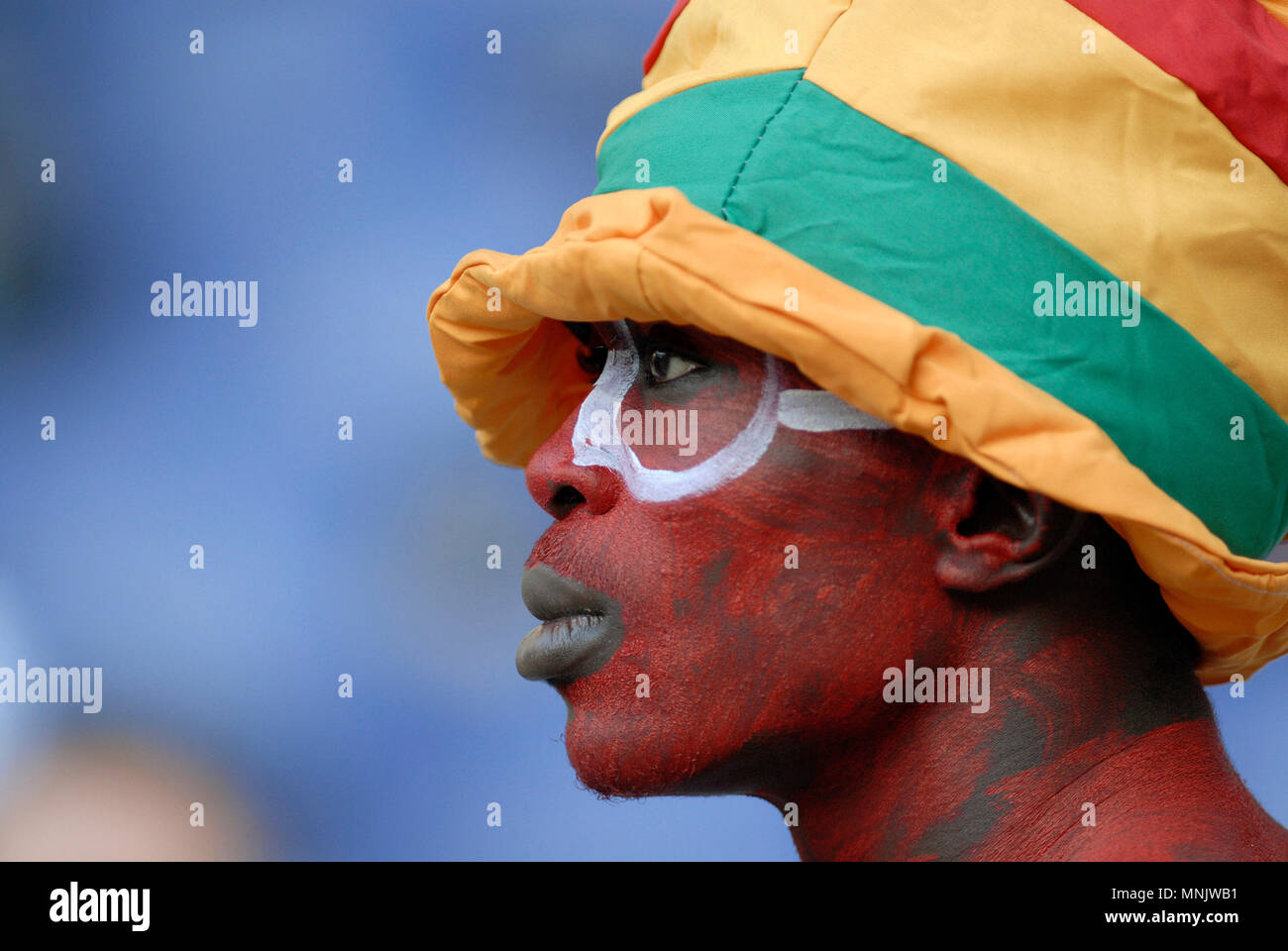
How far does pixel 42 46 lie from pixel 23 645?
4.26 ft

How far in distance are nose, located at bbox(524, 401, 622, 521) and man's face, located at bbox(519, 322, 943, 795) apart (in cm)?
5

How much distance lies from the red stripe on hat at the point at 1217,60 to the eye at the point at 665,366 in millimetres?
627

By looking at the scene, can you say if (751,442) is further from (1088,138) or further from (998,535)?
(1088,138)

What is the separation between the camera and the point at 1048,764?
1.64 m

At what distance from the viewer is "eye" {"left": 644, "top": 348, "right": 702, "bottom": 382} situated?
176 cm

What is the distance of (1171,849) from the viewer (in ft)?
5.11

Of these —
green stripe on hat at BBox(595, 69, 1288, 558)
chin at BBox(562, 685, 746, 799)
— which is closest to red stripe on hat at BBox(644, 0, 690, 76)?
green stripe on hat at BBox(595, 69, 1288, 558)

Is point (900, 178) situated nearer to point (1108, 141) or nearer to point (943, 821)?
point (1108, 141)

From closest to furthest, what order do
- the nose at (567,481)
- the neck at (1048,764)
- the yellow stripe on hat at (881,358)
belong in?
the yellow stripe on hat at (881,358) < the neck at (1048,764) < the nose at (567,481)

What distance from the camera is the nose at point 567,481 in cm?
176
